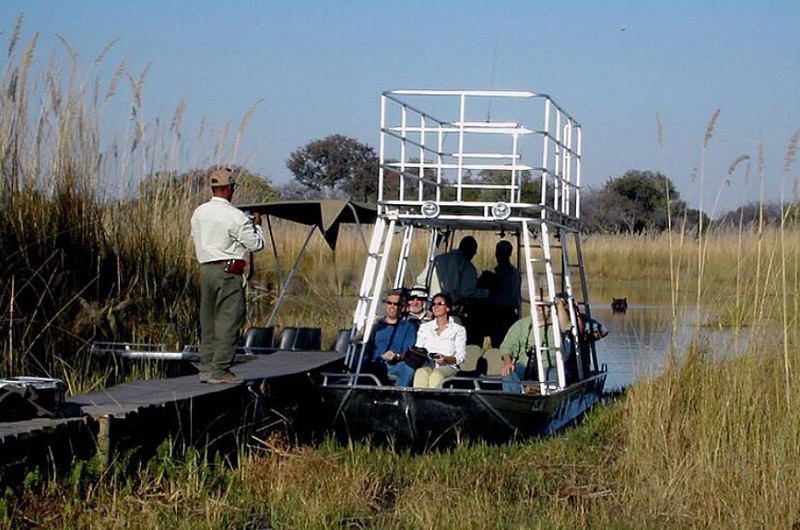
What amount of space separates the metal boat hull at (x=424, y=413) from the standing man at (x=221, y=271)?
101 cm

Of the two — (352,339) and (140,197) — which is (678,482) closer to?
(352,339)

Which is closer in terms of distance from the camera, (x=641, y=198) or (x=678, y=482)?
(x=678, y=482)

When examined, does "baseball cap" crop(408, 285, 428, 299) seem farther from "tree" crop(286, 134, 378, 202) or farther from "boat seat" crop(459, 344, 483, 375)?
"tree" crop(286, 134, 378, 202)

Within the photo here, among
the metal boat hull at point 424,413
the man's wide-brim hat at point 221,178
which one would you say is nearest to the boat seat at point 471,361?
the metal boat hull at point 424,413

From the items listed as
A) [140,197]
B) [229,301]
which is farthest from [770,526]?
[140,197]

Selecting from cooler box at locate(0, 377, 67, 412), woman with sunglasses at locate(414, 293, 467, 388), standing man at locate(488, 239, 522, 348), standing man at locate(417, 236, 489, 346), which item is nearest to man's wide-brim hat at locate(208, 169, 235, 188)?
cooler box at locate(0, 377, 67, 412)

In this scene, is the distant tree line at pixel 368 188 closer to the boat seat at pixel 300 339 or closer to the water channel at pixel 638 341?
the water channel at pixel 638 341

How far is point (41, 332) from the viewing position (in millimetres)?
10953

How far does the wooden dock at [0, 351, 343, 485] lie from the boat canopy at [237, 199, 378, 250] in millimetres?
1241

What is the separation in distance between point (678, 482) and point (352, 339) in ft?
13.3

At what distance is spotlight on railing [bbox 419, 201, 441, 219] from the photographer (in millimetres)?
11676

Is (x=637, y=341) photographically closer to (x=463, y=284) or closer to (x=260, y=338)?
(x=463, y=284)

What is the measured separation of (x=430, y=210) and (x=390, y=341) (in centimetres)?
142

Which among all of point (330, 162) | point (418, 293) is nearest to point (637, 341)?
point (418, 293)
